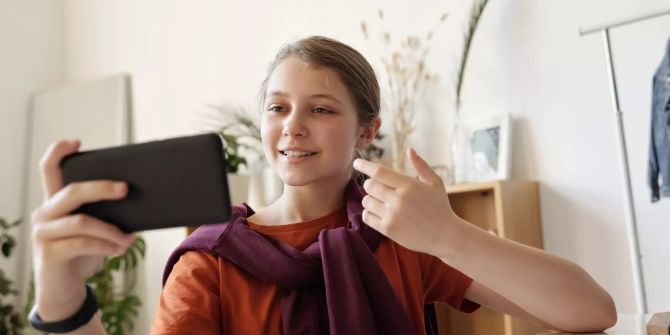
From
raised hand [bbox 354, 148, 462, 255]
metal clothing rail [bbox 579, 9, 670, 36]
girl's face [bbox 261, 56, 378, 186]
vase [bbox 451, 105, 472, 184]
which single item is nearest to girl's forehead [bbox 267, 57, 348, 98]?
girl's face [bbox 261, 56, 378, 186]

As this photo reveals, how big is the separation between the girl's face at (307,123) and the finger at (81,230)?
45 cm

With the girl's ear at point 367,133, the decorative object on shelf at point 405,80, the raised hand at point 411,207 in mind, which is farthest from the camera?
the decorative object on shelf at point 405,80

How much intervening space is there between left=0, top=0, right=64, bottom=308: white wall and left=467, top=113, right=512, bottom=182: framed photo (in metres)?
2.64

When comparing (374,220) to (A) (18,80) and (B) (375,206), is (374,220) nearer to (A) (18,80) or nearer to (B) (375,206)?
(B) (375,206)

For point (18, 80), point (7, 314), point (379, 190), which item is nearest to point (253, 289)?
point (379, 190)

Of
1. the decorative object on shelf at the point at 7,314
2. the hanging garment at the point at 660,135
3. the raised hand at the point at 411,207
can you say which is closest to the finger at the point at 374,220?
the raised hand at the point at 411,207

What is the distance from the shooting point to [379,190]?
76 cm

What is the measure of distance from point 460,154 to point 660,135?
68 centimetres

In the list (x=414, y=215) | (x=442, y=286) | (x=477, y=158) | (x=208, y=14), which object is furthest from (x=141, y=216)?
(x=208, y=14)

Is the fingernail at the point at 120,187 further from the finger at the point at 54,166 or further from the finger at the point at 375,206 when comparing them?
the finger at the point at 375,206

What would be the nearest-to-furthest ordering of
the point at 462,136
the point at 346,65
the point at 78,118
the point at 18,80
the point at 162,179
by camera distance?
the point at 162,179, the point at 346,65, the point at 462,136, the point at 78,118, the point at 18,80

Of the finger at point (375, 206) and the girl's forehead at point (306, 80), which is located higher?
the girl's forehead at point (306, 80)

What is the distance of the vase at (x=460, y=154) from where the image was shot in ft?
7.11

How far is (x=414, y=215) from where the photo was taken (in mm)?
737
